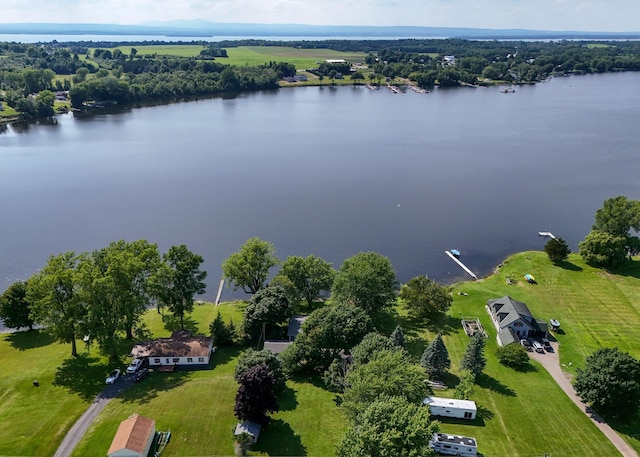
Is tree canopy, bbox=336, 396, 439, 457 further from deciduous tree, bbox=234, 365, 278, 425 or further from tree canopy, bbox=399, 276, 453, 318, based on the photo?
tree canopy, bbox=399, 276, 453, 318

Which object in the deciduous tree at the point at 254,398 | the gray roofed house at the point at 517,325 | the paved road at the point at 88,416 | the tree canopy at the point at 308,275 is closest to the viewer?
the paved road at the point at 88,416

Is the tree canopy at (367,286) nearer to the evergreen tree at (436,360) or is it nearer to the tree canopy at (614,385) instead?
the evergreen tree at (436,360)

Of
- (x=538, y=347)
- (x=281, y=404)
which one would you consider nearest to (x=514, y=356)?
(x=538, y=347)

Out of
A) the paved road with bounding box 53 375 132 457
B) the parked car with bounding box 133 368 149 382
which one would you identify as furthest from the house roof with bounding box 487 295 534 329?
the paved road with bounding box 53 375 132 457

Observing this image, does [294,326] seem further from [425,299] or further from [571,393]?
[571,393]

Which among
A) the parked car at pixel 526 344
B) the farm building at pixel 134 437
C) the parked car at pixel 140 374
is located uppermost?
the farm building at pixel 134 437

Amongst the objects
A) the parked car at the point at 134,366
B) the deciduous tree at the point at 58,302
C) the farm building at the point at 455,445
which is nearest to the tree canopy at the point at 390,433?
the farm building at the point at 455,445
